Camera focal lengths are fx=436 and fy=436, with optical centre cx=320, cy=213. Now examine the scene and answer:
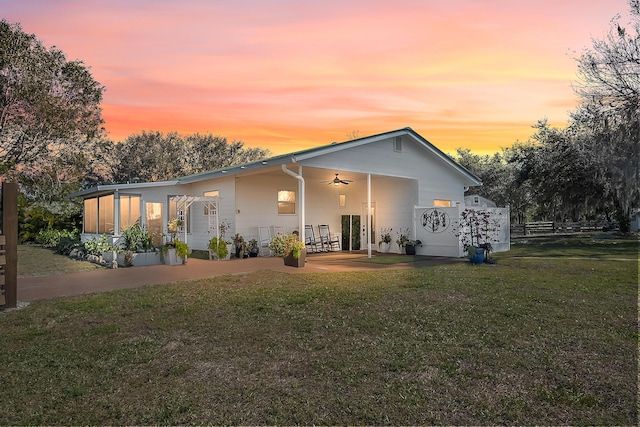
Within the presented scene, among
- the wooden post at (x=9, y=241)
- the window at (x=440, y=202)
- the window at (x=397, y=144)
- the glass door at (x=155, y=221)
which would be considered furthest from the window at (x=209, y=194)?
the wooden post at (x=9, y=241)

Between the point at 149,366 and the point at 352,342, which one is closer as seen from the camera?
the point at 149,366

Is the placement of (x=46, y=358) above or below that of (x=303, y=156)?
below

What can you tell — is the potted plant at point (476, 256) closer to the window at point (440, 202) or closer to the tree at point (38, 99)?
the window at point (440, 202)

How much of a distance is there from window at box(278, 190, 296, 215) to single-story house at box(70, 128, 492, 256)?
0.04 m

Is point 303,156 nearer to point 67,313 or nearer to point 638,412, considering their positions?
point 67,313

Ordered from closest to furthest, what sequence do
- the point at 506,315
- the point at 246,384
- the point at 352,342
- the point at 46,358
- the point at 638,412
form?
the point at 638,412 → the point at 246,384 → the point at 46,358 → the point at 352,342 → the point at 506,315

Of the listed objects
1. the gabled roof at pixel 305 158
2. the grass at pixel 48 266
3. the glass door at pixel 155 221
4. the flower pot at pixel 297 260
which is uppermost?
the gabled roof at pixel 305 158

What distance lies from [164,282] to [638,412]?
26.5ft

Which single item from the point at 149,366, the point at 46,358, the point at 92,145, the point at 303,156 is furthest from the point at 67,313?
the point at 92,145

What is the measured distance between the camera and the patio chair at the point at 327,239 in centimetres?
1727

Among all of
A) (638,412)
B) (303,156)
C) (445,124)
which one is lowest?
(638,412)

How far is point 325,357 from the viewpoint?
4293 mm

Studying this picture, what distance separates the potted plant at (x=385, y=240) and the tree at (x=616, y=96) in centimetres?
954

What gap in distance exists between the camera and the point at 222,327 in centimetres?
545
